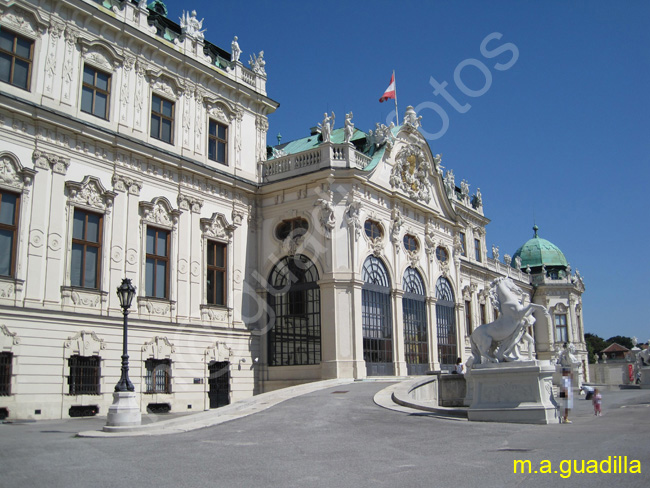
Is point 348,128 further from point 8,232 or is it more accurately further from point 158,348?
point 8,232

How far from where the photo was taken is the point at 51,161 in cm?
2247

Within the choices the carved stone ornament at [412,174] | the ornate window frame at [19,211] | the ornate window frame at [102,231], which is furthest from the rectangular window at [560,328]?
the ornate window frame at [19,211]

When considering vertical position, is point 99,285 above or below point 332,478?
above

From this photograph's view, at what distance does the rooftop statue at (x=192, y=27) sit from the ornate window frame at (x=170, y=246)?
8.12m

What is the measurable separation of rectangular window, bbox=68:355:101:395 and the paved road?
13.3 feet

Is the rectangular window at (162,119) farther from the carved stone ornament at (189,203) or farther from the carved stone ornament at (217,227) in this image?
the carved stone ornament at (217,227)

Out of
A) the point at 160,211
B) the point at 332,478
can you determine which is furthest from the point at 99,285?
the point at 332,478

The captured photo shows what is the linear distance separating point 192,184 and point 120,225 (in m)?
4.46

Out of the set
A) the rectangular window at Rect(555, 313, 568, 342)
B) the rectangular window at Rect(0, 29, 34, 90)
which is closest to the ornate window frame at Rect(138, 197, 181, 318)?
the rectangular window at Rect(0, 29, 34, 90)

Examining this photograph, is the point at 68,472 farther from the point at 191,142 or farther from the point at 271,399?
the point at 191,142

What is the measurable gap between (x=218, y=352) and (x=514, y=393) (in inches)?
569

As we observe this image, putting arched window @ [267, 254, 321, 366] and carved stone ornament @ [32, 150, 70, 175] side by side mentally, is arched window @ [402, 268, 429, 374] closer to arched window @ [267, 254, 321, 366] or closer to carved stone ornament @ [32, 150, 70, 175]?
arched window @ [267, 254, 321, 366]

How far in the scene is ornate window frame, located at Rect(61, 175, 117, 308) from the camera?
22.5 metres

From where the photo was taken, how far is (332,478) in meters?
9.24
